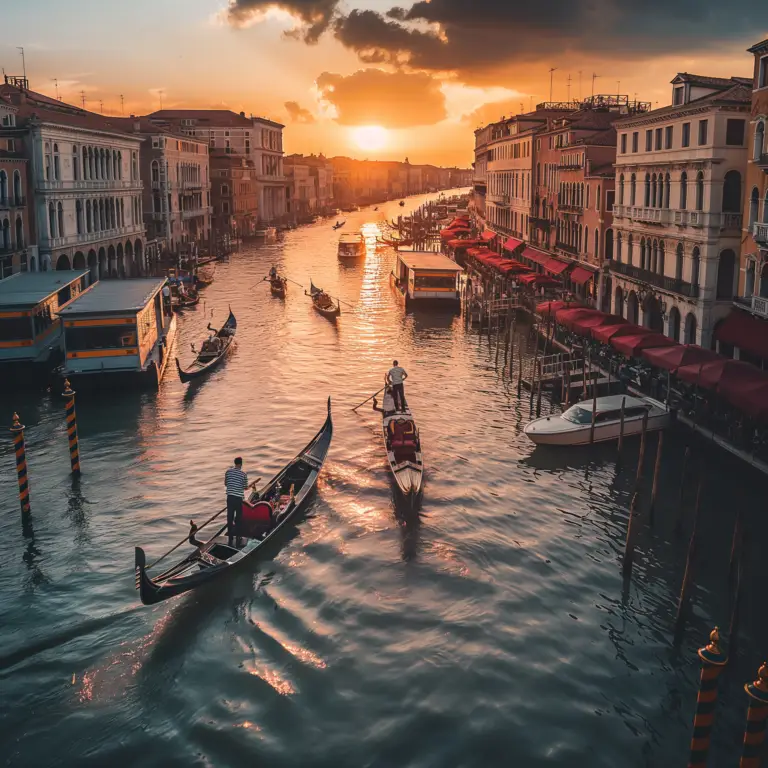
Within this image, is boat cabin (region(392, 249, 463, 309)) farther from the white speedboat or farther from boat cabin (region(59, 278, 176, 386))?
the white speedboat

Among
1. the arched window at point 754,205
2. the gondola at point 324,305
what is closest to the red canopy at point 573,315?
the arched window at point 754,205

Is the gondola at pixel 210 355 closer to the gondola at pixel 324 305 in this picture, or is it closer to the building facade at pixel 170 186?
the gondola at pixel 324 305

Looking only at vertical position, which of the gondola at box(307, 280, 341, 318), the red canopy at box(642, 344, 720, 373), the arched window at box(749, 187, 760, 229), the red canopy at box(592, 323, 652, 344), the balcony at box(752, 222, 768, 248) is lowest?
the gondola at box(307, 280, 341, 318)

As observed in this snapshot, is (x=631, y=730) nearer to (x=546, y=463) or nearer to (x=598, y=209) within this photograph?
(x=546, y=463)

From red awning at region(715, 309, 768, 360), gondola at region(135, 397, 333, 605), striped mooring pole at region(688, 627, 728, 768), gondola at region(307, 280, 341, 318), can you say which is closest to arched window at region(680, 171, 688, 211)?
red awning at region(715, 309, 768, 360)

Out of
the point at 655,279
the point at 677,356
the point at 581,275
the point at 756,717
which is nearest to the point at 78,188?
the point at 581,275

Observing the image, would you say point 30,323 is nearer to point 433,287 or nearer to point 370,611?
point 370,611
